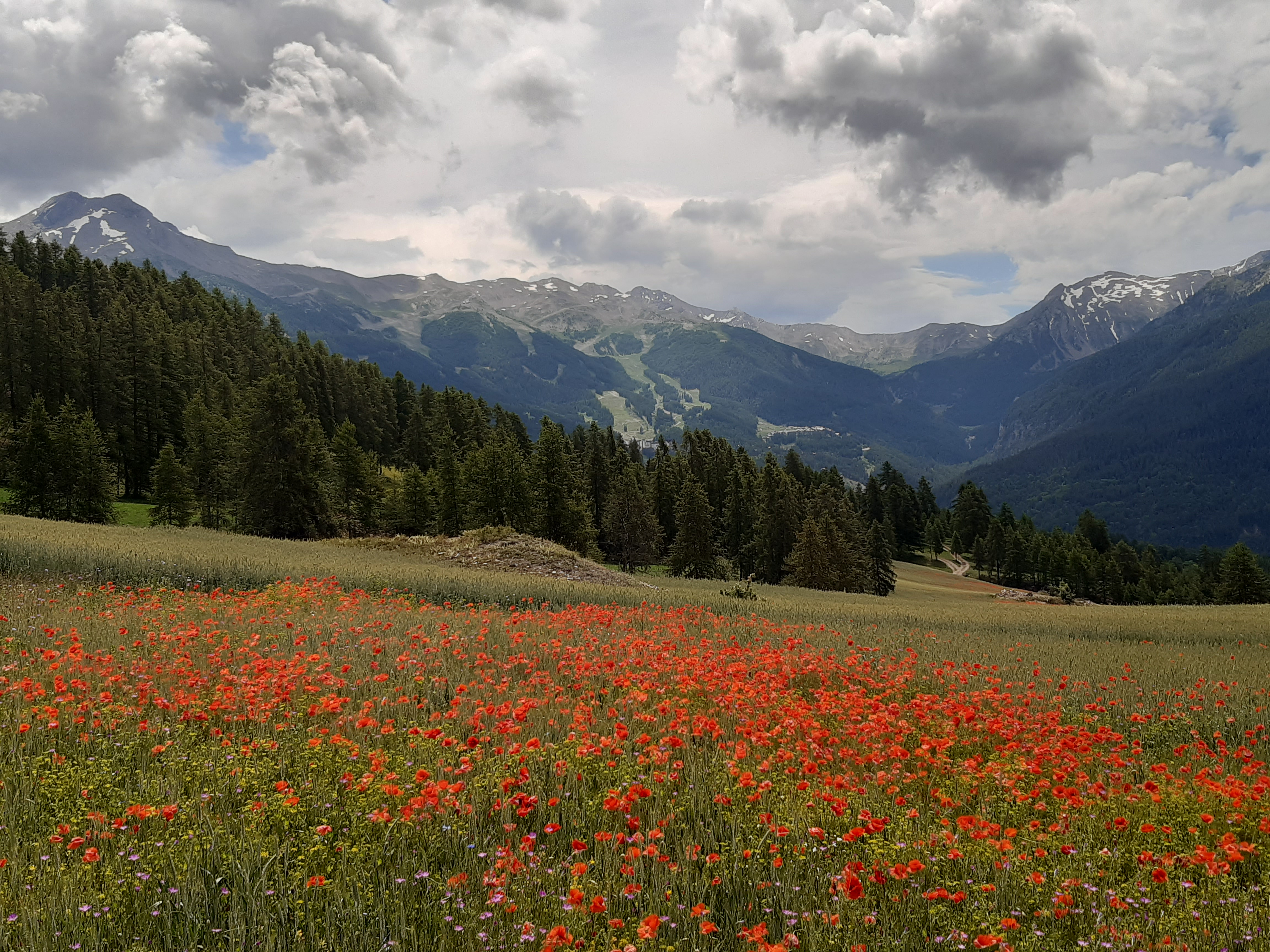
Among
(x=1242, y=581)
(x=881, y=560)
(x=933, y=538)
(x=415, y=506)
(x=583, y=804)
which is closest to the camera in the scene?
(x=583, y=804)

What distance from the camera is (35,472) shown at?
4975 cm

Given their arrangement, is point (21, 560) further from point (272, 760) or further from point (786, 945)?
point (786, 945)

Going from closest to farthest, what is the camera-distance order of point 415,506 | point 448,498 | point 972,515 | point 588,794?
point 588,794
point 448,498
point 415,506
point 972,515

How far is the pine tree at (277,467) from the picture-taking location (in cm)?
4931

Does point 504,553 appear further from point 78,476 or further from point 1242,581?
point 1242,581

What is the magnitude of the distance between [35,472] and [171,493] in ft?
28.7

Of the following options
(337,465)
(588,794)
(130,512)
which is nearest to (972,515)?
(337,465)

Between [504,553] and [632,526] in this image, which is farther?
[632,526]

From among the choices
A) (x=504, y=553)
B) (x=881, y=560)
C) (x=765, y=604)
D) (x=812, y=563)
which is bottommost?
(x=881, y=560)

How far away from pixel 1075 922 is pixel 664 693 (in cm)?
491

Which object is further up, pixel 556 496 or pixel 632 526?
pixel 556 496

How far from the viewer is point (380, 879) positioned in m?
3.85

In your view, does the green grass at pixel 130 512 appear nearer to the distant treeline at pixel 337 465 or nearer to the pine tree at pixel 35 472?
the distant treeline at pixel 337 465

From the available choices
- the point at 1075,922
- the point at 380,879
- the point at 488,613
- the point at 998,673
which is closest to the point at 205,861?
the point at 380,879
